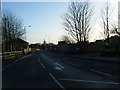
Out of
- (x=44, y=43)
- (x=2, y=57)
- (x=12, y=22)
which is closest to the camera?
(x=2, y=57)

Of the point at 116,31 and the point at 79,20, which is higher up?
the point at 79,20

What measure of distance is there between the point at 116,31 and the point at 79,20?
35.6ft

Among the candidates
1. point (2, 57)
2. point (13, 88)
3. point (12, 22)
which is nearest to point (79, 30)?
point (12, 22)

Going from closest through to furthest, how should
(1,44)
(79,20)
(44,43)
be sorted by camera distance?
(1,44) → (79,20) → (44,43)

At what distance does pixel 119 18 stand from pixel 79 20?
1121cm

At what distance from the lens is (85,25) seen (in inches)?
2080

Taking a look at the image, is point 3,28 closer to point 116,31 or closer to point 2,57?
point 2,57

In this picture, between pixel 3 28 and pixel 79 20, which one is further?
pixel 79 20

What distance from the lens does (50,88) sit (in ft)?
28.1

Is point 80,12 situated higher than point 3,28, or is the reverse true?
point 80,12

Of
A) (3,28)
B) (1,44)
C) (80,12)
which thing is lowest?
(1,44)

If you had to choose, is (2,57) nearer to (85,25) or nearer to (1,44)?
(1,44)

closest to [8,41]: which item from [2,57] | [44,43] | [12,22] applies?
[12,22]

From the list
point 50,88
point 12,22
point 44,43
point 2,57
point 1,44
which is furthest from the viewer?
point 44,43
